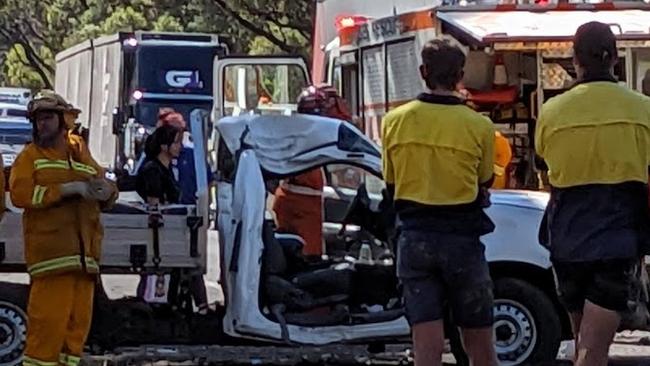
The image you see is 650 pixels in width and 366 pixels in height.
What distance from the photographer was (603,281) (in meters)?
6.62

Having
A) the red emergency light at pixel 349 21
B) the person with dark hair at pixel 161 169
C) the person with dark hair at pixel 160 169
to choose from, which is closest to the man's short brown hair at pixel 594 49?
the person with dark hair at pixel 161 169

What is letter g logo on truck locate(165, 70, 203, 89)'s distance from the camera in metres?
24.7

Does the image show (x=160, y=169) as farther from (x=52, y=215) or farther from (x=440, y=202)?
(x=440, y=202)

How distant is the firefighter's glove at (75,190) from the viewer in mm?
8109

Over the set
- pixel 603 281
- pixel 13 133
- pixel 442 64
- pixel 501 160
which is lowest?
pixel 603 281

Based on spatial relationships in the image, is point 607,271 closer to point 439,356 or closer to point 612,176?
point 612,176

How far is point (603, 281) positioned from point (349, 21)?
11.0 m

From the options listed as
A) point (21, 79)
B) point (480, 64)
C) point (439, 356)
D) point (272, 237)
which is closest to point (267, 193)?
point (272, 237)

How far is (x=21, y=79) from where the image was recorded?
55000 millimetres

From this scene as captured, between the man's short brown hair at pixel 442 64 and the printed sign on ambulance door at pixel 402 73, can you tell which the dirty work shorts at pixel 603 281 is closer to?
the man's short brown hair at pixel 442 64

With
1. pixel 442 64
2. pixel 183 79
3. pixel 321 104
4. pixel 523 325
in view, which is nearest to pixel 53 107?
pixel 442 64

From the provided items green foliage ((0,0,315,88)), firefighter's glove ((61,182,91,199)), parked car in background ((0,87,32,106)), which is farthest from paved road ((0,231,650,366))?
parked car in background ((0,87,32,106))

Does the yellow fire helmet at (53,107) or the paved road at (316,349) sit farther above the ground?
the yellow fire helmet at (53,107)

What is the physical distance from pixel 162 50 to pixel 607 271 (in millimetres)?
19042
